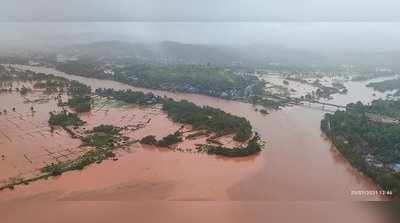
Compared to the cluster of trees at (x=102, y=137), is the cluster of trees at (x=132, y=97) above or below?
above

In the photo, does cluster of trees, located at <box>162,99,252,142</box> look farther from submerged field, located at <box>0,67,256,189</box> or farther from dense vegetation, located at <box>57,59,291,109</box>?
dense vegetation, located at <box>57,59,291,109</box>

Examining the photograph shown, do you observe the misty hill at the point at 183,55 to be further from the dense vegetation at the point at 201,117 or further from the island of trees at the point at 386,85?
the dense vegetation at the point at 201,117

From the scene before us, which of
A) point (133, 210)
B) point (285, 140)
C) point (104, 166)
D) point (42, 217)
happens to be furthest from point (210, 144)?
point (42, 217)

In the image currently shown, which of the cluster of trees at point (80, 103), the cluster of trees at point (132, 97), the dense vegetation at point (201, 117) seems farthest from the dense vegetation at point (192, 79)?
the cluster of trees at point (80, 103)

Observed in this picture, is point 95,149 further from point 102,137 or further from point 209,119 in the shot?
point 209,119

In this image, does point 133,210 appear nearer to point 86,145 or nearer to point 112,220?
point 112,220
